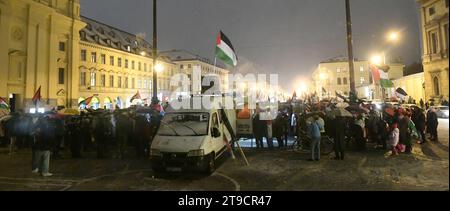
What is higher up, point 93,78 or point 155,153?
point 93,78

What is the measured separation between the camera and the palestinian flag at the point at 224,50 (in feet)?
50.2

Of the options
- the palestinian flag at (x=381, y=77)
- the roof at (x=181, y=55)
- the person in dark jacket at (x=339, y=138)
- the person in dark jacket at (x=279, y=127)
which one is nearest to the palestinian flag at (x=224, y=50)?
the person in dark jacket at (x=279, y=127)

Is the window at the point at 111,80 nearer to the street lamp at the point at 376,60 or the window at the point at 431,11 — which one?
the street lamp at the point at 376,60

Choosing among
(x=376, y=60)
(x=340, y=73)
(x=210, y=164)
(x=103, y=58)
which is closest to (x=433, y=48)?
(x=376, y=60)

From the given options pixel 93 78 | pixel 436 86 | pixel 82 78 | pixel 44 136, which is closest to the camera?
pixel 44 136

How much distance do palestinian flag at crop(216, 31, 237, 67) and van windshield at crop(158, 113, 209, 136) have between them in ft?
17.1

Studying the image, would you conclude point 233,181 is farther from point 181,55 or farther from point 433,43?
point 181,55

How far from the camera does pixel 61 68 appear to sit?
1588 inches

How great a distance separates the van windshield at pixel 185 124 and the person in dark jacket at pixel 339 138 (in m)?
5.16

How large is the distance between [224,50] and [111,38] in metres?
49.3

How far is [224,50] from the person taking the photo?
1539 centimetres
